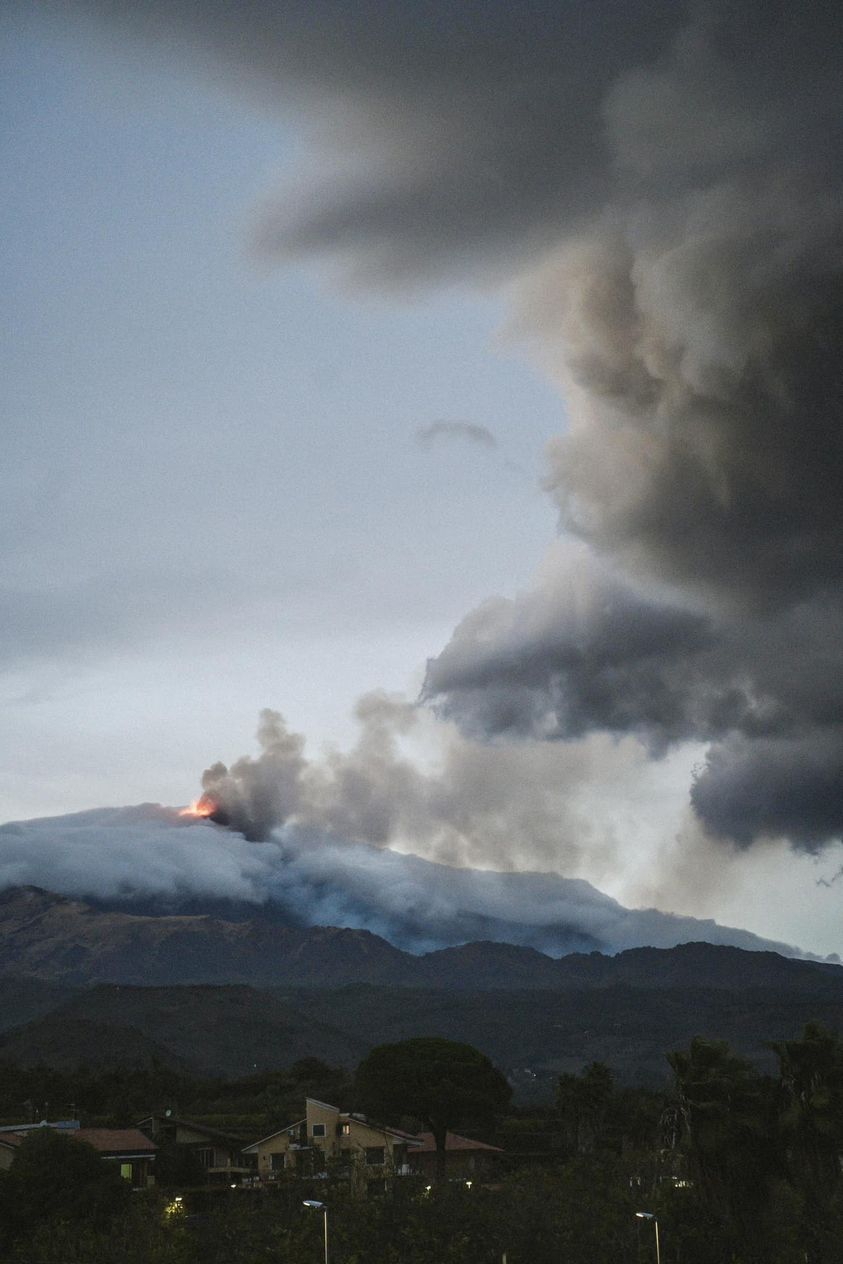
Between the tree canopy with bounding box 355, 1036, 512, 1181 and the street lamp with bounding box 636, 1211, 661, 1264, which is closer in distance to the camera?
the street lamp with bounding box 636, 1211, 661, 1264

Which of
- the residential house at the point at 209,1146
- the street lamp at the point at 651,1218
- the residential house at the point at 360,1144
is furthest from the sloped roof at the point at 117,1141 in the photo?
the street lamp at the point at 651,1218

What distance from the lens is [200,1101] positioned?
154m

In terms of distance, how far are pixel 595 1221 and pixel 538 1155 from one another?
219 ft

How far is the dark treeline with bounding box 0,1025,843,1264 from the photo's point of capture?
43500mm

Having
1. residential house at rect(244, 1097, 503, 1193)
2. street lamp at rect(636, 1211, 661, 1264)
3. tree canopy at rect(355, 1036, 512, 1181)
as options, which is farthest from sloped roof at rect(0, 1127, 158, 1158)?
street lamp at rect(636, 1211, 661, 1264)

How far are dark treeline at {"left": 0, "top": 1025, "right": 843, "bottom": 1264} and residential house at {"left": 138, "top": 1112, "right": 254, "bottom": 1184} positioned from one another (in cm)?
4925

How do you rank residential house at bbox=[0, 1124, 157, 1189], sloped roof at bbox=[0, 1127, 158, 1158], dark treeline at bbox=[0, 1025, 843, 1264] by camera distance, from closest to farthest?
1. dark treeline at bbox=[0, 1025, 843, 1264]
2. residential house at bbox=[0, 1124, 157, 1189]
3. sloped roof at bbox=[0, 1127, 158, 1158]

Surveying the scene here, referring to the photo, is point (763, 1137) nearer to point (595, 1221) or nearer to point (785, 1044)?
point (785, 1044)

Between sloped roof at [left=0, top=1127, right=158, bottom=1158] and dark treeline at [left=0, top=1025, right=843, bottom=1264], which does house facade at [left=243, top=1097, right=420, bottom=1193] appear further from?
dark treeline at [left=0, top=1025, right=843, bottom=1264]

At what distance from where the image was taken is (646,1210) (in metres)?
46.7

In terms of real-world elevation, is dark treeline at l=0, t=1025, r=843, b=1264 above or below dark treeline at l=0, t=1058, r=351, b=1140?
above

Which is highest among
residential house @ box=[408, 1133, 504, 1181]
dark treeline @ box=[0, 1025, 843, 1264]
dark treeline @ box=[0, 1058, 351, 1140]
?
dark treeline @ box=[0, 1025, 843, 1264]

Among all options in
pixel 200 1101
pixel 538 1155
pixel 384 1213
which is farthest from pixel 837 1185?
pixel 200 1101

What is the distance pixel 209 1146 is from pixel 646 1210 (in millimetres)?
62362
